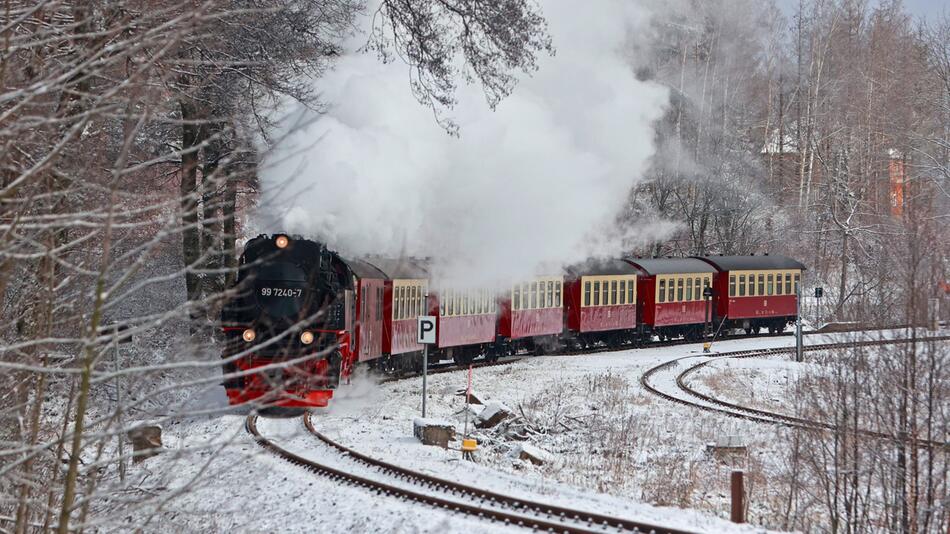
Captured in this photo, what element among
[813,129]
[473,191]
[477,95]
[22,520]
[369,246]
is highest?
[813,129]

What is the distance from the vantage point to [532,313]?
26.6 meters

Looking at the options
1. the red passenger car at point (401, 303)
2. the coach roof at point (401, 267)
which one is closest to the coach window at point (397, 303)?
the red passenger car at point (401, 303)

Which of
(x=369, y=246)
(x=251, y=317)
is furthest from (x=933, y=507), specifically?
(x=369, y=246)

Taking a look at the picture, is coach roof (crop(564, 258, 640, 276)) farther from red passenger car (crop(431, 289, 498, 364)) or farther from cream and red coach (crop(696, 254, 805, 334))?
cream and red coach (crop(696, 254, 805, 334))

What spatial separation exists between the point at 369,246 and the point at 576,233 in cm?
1044

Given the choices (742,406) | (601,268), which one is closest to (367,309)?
(742,406)

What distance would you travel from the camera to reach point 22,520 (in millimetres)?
4621

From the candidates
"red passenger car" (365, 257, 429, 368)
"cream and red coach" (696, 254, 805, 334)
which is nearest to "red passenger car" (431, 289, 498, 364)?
"red passenger car" (365, 257, 429, 368)

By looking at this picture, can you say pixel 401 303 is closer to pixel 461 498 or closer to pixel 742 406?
pixel 742 406

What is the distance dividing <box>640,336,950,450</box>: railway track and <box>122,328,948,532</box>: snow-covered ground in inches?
12.5

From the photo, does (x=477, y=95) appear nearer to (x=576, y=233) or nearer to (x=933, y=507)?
(x=576, y=233)

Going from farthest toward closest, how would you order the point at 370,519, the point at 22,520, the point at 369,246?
1. the point at 369,246
2. the point at 370,519
3. the point at 22,520

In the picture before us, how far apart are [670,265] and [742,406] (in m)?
13.0

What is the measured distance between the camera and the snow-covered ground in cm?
953
